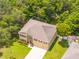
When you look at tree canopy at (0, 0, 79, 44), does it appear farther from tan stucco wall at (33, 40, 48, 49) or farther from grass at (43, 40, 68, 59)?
tan stucco wall at (33, 40, 48, 49)

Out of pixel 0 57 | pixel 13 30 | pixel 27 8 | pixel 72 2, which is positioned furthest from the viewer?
pixel 72 2

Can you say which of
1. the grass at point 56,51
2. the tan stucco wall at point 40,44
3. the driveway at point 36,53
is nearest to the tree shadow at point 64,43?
the grass at point 56,51

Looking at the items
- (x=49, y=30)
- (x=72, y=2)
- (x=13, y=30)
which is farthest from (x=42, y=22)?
(x=72, y=2)

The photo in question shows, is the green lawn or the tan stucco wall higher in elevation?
the tan stucco wall

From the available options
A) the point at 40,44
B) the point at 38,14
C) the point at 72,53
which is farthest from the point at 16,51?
the point at 72,53

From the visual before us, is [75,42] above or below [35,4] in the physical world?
below

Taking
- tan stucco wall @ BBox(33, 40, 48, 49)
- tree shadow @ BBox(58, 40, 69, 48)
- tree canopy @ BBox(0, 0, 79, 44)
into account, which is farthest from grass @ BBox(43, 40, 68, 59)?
tree canopy @ BBox(0, 0, 79, 44)

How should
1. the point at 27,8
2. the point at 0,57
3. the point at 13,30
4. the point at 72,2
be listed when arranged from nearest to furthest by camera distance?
Answer: the point at 0,57 → the point at 13,30 → the point at 27,8 → the point at 72,2

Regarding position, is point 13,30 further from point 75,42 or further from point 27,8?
point 75,42

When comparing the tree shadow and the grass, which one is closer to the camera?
the grass
